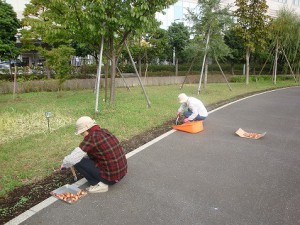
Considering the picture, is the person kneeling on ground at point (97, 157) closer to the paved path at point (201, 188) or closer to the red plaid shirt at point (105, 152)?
the red plaid shirt at point (105, 152)

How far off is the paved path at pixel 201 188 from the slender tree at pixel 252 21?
50.4ft

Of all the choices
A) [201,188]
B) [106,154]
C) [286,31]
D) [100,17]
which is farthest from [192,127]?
[286,31]

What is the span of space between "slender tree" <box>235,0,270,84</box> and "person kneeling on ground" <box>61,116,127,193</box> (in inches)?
744

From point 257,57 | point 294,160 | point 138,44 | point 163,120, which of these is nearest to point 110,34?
point 163,120

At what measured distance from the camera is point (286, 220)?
3.32m

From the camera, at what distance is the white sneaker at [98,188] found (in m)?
3.96

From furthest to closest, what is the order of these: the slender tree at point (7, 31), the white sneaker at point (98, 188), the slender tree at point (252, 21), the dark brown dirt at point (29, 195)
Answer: the slender tree at point (252, 21), the slender tree at point (7, 31), the white sneaker at point (98, 188), the dark brown dirt at point (29, 195)

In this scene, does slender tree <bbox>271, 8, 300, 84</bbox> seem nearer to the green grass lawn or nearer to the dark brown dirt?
the green grass lawn

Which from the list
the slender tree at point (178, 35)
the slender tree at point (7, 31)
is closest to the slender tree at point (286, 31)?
the slender tree at point (178, 35)

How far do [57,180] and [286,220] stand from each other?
10.9 feet

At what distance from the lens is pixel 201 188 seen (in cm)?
413

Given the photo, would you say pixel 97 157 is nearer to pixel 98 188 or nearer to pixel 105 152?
pixel 105 152

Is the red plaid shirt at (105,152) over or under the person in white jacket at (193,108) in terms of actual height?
under

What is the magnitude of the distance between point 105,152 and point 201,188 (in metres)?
1.55
